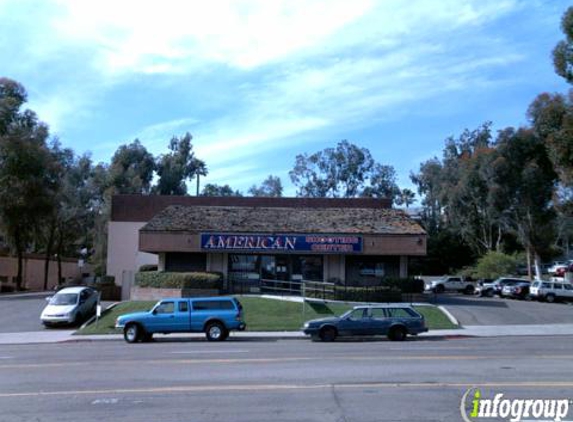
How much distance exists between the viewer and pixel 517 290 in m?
48.2

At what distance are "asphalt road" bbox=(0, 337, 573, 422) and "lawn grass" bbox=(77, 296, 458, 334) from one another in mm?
9458

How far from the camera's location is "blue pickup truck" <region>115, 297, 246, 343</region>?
79.4 ft

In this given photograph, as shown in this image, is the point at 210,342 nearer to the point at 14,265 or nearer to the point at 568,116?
the point at 568,116

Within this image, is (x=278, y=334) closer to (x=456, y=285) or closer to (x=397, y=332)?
(x=397, y=332)

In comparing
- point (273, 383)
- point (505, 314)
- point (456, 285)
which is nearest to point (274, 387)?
point (273, 383)

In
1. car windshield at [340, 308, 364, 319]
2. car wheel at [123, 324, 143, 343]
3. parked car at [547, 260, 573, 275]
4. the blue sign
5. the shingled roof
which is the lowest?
car wheel at [123, 324, 143, 343]

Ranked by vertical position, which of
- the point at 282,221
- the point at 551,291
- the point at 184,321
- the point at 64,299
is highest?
the point at 282,221

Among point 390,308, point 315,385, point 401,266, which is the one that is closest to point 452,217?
point 401,266

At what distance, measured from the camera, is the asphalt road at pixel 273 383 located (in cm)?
A: 948

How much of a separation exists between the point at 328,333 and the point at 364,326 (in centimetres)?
130

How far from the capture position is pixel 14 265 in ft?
213

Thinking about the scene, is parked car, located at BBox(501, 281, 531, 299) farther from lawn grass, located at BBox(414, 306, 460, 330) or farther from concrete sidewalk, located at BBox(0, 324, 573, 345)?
concrete sidewalk, located at BBox(0, 324, 573, 345)

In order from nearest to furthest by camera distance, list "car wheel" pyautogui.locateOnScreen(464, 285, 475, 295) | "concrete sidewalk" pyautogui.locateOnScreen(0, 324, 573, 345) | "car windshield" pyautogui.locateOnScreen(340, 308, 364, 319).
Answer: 1. "car windshield" pyautogui.locateOnScreen(340, 308, 364, 319)
2. "concrete sidewalk" pyautogui.locateOnScreen(0, 324, 573, 345)
3. "car wheel" pyautogui.locateOnScreen(464, 285, 475, 295)

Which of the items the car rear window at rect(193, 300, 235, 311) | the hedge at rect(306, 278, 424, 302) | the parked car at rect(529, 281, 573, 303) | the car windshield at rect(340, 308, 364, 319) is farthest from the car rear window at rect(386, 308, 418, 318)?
the parked car at rect(529, 281, 573, 303)
